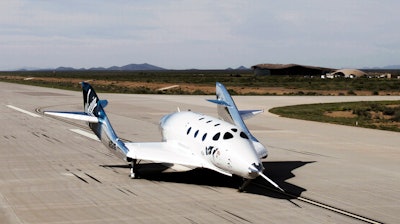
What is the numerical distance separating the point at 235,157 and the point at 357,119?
1462 inches

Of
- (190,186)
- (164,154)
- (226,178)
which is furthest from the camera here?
(226,178)

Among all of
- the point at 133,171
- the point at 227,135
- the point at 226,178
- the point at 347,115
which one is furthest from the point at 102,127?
the point at 347,115

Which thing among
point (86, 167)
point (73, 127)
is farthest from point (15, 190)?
point (73, 127)

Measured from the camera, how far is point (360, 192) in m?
21.4

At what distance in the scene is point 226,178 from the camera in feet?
76.4

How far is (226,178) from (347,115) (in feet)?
124

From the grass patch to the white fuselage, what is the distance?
87.2 ft

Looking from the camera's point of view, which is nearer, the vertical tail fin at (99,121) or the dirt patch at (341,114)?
the vertical tail fin at (99,121)

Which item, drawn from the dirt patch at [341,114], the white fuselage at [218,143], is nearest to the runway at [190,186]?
the white fuselage at [218,143]

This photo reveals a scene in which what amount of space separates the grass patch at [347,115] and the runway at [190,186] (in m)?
12.0

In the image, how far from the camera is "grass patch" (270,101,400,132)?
5019 cm

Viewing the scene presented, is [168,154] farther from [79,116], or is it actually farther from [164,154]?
[79,116]

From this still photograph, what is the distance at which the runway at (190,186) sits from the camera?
17.5m

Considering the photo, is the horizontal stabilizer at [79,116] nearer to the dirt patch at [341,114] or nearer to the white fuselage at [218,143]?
the white fuselage at [218,143]
